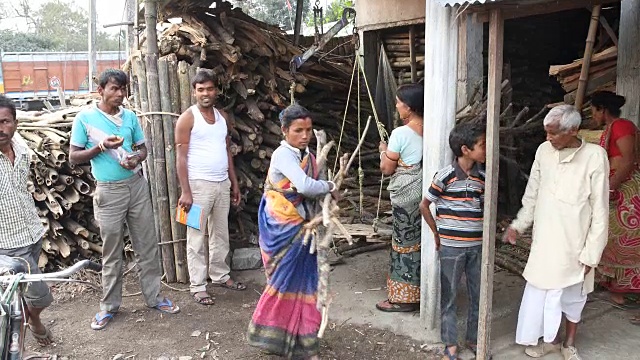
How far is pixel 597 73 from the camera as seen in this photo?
18.6 feet

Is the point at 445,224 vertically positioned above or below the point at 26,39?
below

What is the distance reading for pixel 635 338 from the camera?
155 inches

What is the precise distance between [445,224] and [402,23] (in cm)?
412

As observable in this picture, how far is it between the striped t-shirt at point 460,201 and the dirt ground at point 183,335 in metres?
0.96

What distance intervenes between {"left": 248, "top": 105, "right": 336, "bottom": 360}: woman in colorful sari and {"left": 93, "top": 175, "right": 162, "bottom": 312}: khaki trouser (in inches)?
55.2

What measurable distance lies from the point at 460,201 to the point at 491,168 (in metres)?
0.33

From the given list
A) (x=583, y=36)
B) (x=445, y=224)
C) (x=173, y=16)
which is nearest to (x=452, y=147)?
(x=445, y=224)

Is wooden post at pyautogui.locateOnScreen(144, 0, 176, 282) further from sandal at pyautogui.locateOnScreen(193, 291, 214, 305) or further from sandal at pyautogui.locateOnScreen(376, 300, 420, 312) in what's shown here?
sandal at pyautogui.locateOnScreen(376, 300, 420, 312)

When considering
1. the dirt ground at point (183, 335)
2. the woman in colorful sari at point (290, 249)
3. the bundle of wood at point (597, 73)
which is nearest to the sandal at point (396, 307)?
the dirt ground at point (183, 335)

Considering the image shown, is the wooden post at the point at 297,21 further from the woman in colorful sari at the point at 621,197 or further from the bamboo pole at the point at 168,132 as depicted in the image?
the woman in colorful sari at the point at 621,197

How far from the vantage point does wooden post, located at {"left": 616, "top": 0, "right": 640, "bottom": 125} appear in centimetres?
488

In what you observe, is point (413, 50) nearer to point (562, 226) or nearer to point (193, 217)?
point (193, 217)

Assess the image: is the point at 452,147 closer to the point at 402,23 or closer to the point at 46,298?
the point at 46,298

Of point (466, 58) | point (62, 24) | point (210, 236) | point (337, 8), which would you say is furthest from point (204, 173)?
point (62, 24)
